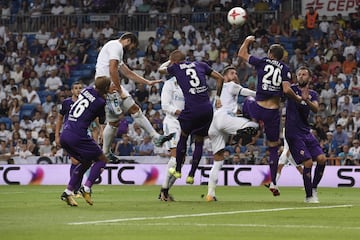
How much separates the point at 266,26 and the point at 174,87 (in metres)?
14.9

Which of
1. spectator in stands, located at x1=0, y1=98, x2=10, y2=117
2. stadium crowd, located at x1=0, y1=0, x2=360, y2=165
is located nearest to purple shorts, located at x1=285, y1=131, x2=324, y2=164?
stadium crowd, located at x1=0, y1=0, x2=360, y2=165

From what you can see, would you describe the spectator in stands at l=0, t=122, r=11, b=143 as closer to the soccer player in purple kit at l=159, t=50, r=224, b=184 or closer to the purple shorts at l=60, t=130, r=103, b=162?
the soccer player in purple kit at l=159, t=50, r=224, b=184

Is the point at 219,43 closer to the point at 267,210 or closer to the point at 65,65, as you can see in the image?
the point at 65,65

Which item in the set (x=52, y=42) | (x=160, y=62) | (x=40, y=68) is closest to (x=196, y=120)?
(x=160, y=62)

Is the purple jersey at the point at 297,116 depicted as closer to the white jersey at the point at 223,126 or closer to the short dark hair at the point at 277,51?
the short dark hair at the point at 277,51

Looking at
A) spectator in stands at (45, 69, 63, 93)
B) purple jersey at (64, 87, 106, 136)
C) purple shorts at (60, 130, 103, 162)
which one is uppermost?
purple jersey at (64, 87, 106, 136)

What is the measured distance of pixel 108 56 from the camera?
58.1 ft

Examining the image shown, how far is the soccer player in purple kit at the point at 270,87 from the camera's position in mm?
17719

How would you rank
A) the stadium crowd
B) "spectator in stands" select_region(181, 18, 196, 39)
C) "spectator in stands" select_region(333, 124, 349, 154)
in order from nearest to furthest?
"spectator in stands" select_region(333, 124, 349, 154), the stadium crowd, "spectator in stands" select_region(181, 18, 196, 39)

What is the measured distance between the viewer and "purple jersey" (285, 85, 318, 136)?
59.4ft

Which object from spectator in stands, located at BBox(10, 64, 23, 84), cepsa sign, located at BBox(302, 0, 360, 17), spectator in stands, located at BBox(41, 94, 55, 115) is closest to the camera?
spectator in stands, located at BBox(41, 94, 55, 115)

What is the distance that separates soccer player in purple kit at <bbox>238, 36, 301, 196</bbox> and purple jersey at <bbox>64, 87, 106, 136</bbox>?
308 cm

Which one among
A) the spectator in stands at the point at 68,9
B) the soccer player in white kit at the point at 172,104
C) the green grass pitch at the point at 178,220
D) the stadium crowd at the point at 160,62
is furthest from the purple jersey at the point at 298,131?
the spectator in stands at the point at 68,9

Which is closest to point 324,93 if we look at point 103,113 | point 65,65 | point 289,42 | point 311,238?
point 289,42
